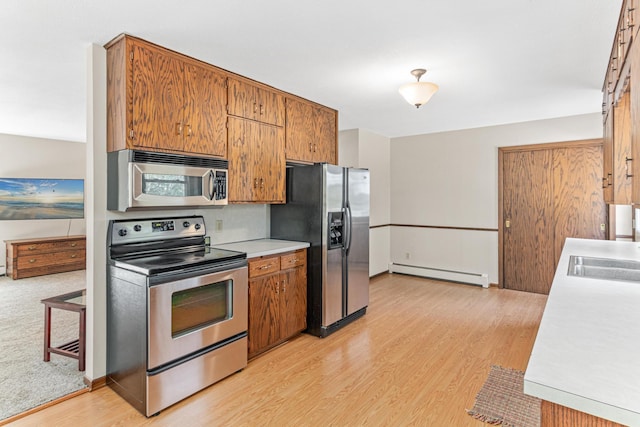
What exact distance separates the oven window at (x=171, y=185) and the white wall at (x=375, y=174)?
10.3 ft

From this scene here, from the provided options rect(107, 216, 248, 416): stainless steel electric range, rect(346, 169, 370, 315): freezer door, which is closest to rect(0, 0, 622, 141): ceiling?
rect(346, 169, 370, 315): freezer door

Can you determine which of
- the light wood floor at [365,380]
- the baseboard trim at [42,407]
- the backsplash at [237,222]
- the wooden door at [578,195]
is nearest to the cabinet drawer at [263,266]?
the backsplash at [237,222]

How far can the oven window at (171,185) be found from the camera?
245 centimetres

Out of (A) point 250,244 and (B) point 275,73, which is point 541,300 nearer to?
(A) point 250,244

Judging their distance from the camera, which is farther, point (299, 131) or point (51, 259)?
point (51, 259)

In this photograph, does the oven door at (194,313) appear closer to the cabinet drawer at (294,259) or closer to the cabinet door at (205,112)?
the cabinet drawer at (294,259)

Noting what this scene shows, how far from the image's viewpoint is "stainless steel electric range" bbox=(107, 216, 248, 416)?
2211 millimetres

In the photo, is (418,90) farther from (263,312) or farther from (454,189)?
(454,189)

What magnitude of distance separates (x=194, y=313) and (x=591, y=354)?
2179 mm

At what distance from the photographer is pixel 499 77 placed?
10.6ft

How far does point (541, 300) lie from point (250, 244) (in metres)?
3.83

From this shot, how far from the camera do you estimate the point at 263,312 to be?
10.0 ft

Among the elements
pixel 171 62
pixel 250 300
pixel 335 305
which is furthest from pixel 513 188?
pixel 171 62

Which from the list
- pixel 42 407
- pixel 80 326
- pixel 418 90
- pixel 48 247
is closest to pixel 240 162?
pixel 418 90
